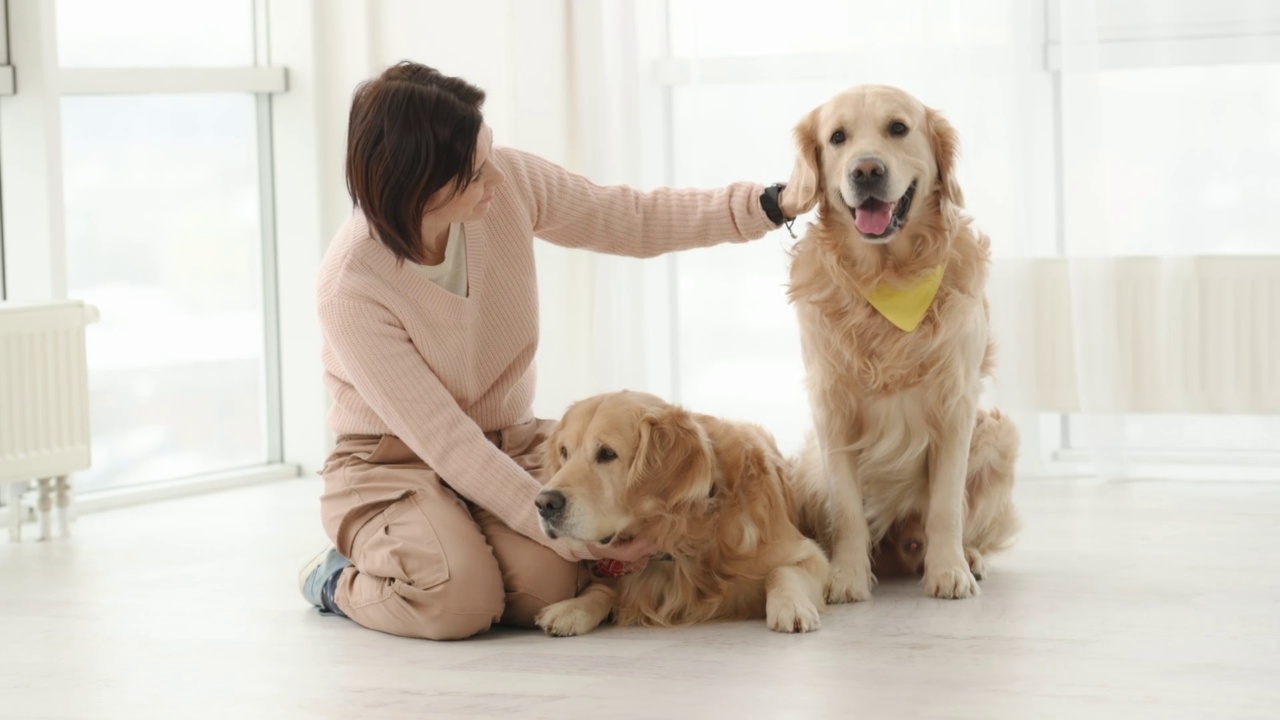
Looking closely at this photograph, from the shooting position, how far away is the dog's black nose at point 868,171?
2582mm

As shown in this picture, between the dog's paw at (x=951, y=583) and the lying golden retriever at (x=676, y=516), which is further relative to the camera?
the dog's paw at (x=951, y=583)

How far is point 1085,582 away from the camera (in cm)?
286

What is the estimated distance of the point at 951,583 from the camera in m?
2.73

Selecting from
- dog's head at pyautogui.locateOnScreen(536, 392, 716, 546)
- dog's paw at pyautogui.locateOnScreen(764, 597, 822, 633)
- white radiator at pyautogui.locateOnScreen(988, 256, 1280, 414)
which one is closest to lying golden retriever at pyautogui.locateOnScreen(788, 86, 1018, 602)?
dog's paw at pyautogui.locateOnScreen(764, 597, 822, 633)

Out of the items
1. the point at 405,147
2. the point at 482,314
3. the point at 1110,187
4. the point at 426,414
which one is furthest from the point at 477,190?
the point at 1110,187

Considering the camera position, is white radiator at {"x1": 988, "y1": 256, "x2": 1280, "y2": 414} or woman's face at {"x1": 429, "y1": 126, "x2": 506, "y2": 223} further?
white radiator at {"x1": 988, "y1": 256, "x2": 1280, "y2": 414}

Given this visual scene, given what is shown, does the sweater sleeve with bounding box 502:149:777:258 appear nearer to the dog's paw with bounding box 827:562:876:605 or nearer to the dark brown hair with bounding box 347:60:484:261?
the dark brown hair with bounding box 347:60:484:261

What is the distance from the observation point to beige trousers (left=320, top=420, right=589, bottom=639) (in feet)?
8.35

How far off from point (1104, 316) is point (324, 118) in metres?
2.47

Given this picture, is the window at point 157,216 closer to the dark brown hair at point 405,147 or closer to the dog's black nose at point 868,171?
the dark brown hair at point 405,147

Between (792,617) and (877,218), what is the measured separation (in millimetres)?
720

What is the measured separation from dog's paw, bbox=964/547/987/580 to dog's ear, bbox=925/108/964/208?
691mm

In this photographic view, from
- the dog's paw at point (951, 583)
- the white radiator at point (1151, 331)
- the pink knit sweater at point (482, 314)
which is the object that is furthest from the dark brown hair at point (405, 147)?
the white radiator at point (1151, 331)

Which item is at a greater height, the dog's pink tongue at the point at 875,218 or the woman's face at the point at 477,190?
the woman's face at the point at 477,190
